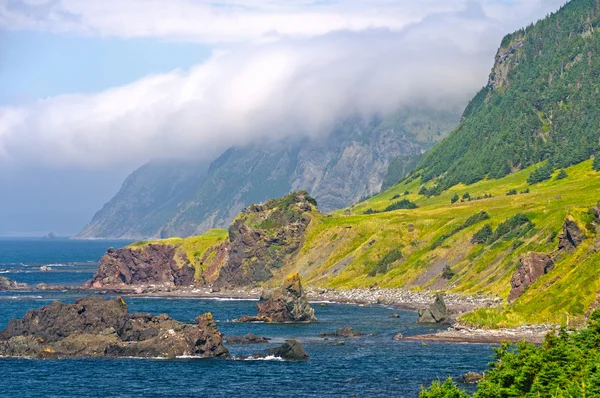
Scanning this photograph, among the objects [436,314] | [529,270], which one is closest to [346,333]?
[436,314]

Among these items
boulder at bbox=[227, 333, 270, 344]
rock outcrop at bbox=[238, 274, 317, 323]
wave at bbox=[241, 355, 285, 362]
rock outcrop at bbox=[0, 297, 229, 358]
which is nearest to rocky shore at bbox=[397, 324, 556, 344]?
boulder at bbox=[227, 333, 270, 344]

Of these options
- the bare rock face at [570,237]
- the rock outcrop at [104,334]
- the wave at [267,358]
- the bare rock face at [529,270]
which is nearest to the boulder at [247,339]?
the rock outcrop at [104,334]

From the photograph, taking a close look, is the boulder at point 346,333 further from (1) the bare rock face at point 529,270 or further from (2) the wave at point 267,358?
(1) the bare rock face at point 529,270

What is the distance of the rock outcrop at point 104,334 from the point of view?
5428 inches

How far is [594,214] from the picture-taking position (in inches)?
6639

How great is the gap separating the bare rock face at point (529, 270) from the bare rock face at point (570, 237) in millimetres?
3707

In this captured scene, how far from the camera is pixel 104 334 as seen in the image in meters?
145

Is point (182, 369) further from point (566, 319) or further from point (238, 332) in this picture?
point (566, 319)

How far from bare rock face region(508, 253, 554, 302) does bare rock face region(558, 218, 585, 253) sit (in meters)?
3.71

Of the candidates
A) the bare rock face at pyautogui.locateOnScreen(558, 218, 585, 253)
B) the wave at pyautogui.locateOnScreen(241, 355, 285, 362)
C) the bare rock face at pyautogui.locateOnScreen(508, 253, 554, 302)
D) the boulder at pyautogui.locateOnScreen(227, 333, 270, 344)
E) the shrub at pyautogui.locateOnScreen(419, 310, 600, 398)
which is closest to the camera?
the shrub at pyautogui.locateOnScreen(419, 310, 600, 398)

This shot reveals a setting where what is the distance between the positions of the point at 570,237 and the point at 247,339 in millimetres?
61251

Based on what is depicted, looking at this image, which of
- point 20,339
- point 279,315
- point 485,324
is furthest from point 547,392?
point 279,315

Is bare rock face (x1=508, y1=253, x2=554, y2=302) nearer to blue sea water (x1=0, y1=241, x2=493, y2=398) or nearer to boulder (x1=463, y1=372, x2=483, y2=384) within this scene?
blue sea water (x1=0, y1=241, x2=493, y2=398)

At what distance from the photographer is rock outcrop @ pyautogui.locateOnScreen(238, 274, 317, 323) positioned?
184 meters
